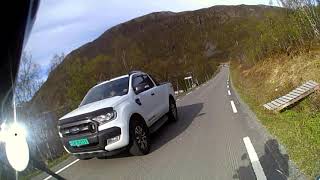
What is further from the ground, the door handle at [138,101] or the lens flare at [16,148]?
the lens flare at [16,148]

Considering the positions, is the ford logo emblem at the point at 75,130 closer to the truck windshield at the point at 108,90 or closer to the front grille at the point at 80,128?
the front grille at the point at 80,128

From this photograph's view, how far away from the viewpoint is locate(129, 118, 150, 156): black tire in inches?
351

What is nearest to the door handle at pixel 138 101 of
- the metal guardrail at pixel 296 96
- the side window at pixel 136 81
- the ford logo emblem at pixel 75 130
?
the side window at pixel 136 81

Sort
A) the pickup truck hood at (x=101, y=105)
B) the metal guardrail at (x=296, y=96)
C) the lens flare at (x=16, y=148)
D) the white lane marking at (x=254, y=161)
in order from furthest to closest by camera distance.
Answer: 1. the metal guardrail at (x=296, y=96)
2. the pickup truck hood at (x=101, y=105)
3. the white lane marking at (x=254, y=161)
4. the lens flare at (x=16, y=148)

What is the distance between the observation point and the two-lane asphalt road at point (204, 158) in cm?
669

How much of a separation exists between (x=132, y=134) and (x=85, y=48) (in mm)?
180165

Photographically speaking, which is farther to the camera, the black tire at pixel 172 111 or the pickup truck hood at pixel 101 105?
the black tire at pixel 172 111

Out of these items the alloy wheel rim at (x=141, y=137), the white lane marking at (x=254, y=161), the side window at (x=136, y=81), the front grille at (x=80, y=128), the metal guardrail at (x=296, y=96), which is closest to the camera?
the white lane marking at (x=254, y=161)

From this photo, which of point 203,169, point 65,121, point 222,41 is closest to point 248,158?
point 203,169

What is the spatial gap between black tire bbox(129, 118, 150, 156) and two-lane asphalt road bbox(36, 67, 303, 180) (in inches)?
6.4

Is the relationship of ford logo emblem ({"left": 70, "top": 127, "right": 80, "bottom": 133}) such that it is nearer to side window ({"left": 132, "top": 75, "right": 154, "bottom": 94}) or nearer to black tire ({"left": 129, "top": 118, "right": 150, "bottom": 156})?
black tire ({"left": 129, "top": 118, "right": 150, "bottom": 156})

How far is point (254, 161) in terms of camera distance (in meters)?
7.03

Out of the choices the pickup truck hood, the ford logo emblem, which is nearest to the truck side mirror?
the pickup truck hood

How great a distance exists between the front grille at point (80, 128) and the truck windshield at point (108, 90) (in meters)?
1.58
